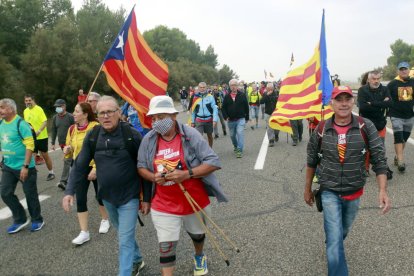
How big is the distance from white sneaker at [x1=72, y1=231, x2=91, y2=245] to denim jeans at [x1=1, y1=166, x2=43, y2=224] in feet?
3.19

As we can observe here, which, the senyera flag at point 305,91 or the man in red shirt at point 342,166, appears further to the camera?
the senyera flag at point 305,91

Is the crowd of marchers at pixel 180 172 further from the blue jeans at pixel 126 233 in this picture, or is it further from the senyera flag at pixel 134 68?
the senyera flag at pixel 134 68

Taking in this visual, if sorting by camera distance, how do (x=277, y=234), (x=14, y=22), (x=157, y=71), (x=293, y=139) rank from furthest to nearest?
(x=14, y=22), (x=293, y=139), (x=157, y=71), (x=277, y=234)

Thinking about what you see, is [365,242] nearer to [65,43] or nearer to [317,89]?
[317,89]

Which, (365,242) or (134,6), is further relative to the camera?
(134,6)

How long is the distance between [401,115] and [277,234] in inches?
152

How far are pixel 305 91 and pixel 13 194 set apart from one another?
4.53 metres

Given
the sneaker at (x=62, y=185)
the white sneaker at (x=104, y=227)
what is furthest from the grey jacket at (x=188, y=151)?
the sneaker at (x=62, y=185)

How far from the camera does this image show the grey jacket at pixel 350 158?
10.7 feet

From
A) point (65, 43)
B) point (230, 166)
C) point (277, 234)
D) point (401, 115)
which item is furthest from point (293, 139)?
point (65, 43)

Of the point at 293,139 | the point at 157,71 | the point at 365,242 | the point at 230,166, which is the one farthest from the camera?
the point at 293,139

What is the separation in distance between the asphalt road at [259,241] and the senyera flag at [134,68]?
1.82 metres

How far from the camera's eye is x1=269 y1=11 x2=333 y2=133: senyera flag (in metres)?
5.67

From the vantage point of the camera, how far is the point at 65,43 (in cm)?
3366
